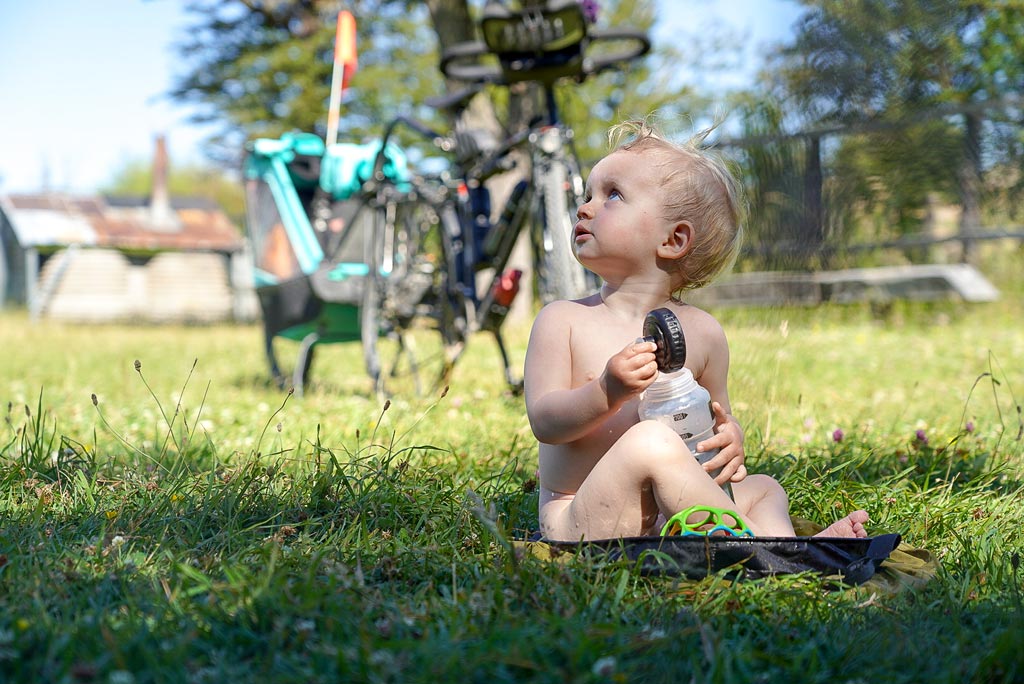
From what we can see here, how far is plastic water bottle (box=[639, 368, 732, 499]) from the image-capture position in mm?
2166

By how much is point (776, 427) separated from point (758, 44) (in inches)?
78.1

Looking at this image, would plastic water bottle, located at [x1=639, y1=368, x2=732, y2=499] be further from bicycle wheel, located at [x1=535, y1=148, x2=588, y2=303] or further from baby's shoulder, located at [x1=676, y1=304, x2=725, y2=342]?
bicycle wheel, located at [x1=535, y1=148, x2=588, y2=303]

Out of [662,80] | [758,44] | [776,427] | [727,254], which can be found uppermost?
[662,80]

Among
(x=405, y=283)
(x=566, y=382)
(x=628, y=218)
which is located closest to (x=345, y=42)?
(x=405, y=283)

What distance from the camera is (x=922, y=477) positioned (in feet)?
9.39

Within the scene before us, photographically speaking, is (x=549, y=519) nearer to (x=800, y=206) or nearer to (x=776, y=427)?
(x=800, y=206)

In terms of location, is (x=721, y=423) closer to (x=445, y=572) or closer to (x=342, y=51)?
(x=445, y=572)

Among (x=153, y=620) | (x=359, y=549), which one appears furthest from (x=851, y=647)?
(x=153, y=620)

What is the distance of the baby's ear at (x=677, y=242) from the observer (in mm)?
2283

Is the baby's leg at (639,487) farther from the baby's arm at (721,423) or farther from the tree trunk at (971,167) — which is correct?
the tree trunk at (971,167)

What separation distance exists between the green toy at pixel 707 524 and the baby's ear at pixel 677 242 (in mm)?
557

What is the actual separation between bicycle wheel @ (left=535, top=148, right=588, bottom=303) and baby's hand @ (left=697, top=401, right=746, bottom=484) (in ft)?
5.75

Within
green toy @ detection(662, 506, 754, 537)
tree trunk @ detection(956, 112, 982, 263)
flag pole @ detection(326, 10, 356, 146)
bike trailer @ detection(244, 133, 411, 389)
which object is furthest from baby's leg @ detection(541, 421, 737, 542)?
flag pole @ detection(326, 10, 356, 146)

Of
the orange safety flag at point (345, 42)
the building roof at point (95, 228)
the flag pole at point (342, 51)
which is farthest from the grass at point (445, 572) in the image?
the building roof at point (95, 228)
